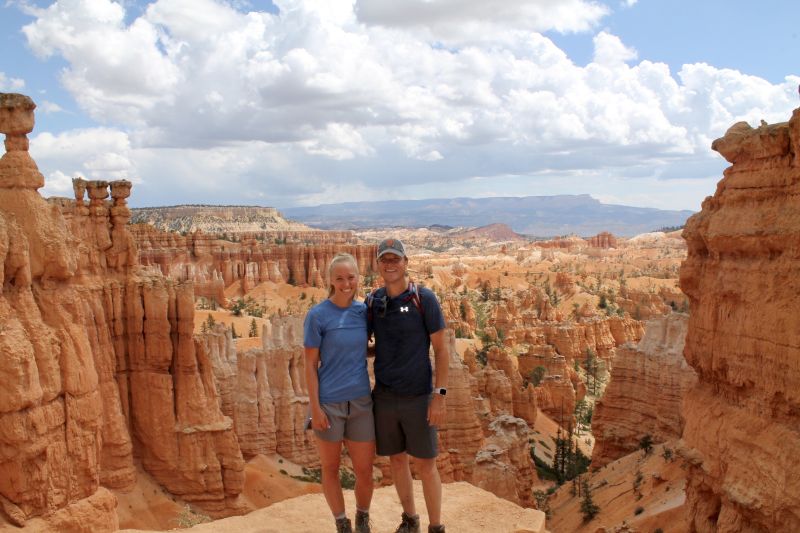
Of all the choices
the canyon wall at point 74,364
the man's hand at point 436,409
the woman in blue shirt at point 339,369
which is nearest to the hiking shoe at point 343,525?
the woman in blue shirt at point 339,369

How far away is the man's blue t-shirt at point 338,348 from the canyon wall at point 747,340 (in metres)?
5.36

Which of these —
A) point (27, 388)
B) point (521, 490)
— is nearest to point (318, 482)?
point (521, 490)

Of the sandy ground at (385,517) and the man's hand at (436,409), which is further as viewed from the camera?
the sandy ground at (385,517)

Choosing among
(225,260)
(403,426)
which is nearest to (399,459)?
(403,426)

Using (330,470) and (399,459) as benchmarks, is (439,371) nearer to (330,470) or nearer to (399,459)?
(399,459)

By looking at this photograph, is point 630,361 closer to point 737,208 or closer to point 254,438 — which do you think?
point 254,438

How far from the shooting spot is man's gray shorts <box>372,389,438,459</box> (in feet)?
19.5

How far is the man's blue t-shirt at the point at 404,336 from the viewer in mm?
5855

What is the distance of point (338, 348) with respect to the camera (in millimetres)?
5859

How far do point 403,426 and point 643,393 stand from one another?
17.7 meters

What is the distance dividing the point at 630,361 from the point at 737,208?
46.7 ft

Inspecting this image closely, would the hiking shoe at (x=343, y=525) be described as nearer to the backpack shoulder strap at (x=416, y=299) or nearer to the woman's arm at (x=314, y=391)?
the woman's arm at (x=314, y=391)

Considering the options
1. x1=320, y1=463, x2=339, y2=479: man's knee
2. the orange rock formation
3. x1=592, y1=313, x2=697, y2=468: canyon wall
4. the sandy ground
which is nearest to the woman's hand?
x1=320, y1=463, x2=339, y2=479: man's knee

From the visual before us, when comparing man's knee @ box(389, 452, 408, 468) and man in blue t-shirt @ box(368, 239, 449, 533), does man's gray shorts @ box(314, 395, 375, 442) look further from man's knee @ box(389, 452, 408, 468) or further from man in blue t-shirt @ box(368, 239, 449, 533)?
man's knee @ box(389, 452, 408, 468)
